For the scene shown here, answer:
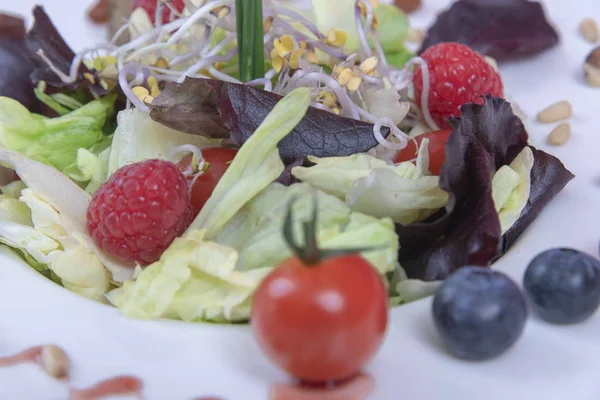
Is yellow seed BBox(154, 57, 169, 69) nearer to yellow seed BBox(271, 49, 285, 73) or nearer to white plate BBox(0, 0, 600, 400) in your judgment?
yellow seed BBox(271, 49, 285, 73)

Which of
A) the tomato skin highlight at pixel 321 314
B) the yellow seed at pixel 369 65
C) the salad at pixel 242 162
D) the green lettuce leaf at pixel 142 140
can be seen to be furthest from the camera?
the yellow seed at pixel 369 65

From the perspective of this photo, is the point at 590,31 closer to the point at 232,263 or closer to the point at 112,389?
the point at 232,263

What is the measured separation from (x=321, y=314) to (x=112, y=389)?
38 cm

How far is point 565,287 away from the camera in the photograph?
1240 mm

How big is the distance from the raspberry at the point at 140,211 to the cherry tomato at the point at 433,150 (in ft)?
1.70

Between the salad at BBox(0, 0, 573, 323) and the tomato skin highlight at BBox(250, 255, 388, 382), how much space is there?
0.20m

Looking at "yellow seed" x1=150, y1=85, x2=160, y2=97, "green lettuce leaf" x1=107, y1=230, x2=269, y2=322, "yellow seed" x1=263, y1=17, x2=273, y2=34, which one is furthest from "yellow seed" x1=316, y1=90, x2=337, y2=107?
"green lettuce leaf" x1=107, y1=230, x2=269, y2=322

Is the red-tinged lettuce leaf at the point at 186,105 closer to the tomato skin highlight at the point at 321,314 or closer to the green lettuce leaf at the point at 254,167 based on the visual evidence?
the green lettuce leaf at the point at 254,167

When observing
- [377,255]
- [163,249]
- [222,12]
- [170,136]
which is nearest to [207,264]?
[163,249]

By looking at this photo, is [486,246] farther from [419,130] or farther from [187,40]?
[187,40]

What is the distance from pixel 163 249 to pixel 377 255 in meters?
0.41

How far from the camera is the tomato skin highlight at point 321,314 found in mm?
990

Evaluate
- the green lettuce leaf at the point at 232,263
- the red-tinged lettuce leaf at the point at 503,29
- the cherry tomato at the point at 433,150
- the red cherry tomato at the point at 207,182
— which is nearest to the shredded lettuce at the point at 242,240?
the green lettuce leaf at the point at 232,263

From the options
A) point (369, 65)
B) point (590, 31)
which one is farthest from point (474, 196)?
point (590, 31)
